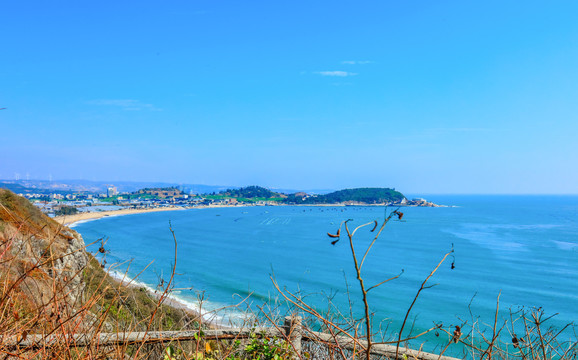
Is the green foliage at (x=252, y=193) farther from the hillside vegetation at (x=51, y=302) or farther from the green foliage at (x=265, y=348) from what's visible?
the hillside vegetation at (x=51, y=302)

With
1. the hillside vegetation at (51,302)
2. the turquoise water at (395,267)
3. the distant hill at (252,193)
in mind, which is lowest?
the turquoise water at (395,267)

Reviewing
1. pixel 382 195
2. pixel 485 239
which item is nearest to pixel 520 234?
pixel 485 239

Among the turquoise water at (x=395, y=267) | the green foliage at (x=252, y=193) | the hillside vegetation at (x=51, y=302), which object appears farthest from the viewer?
the green foliage at (x=252, y=193)

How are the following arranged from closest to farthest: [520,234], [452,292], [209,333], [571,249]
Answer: [209,333] → [452,292] → [571,249] → [520,234]

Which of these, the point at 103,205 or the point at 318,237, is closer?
the point at 318,237

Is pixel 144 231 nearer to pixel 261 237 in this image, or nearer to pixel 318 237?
pixel 261 237

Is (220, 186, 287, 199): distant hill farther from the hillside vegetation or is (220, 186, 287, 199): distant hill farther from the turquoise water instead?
the hillside vegetation

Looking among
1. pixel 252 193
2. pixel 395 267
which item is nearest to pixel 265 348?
pixel 395 267

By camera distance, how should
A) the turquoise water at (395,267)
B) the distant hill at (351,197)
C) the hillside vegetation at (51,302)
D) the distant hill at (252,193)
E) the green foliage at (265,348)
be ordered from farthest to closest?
the distant hill at (252,193) → the distant hill at (351,197) → the turquoise water at (395,267) → the green foliage at (265,348) → the hillside vegetation at (51,302)

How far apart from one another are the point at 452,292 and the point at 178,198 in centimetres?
12966

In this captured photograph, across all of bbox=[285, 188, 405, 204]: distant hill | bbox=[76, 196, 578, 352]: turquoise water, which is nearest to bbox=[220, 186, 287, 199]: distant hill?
bbox=[285, 188, 405, 204]: distant hill

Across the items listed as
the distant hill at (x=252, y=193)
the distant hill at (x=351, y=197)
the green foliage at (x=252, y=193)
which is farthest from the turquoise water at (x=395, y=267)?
the distant hill at (x=252, y=193)

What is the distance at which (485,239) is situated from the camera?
4753cm

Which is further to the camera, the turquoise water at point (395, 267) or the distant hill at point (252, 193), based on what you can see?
the distant hill at point (252, 193)
